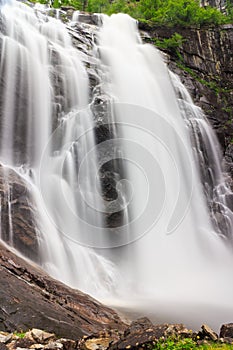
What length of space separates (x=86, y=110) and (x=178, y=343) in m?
13.3

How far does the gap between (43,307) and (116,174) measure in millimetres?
9674

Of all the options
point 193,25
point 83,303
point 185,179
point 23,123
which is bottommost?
point 83,303

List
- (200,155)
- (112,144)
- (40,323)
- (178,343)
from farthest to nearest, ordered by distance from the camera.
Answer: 1. (200,155)
2. (112,144)
3. (40,323)
4. (178,343)

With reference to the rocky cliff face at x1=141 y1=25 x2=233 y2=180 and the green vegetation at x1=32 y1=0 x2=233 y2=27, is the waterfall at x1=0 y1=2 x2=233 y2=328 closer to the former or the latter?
the rocky cliff face at x1=141 y1=25 x2=233 y2=180

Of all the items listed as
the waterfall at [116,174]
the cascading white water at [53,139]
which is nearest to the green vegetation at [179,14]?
the waterfall at [116,174]

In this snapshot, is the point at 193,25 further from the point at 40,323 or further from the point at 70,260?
the point at 40,323

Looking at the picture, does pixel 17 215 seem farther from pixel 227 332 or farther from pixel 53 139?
pixel 227 332

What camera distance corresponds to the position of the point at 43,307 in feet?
19.4

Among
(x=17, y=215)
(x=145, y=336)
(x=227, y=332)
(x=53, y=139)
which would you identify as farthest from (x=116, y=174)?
(x=145, y=336)

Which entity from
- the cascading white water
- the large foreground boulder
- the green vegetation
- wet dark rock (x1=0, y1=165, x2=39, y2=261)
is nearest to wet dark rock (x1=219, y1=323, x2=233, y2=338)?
the large foreground boulder

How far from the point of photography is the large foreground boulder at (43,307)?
5.48 m

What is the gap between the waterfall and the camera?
34.9 ft

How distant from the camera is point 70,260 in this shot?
33.7 ft

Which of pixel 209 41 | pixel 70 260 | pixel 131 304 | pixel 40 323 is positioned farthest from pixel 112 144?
pixel 209 41
